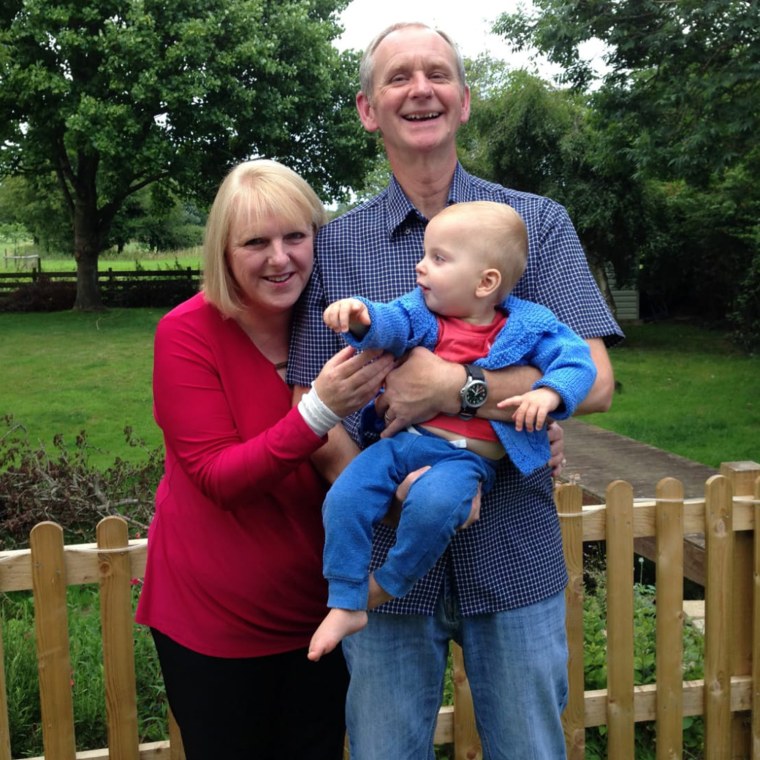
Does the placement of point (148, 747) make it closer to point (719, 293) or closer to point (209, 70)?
point (719, 293)

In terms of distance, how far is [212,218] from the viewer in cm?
227

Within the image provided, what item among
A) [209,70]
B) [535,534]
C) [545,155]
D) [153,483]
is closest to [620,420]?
[153,483]

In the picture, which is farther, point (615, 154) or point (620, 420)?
point (615, 154)

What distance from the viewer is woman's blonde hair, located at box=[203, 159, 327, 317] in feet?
7.23

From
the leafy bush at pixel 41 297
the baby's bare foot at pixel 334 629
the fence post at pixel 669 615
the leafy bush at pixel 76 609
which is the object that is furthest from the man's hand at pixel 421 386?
the leafy bush at pixel 41 297

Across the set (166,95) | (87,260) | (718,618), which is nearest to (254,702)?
(718,618)

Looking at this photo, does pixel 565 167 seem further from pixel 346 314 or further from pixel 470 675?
pixel 346 314

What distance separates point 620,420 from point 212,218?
405 inches

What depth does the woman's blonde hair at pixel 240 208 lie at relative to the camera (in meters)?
2.20

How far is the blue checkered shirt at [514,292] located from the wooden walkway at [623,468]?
3.51 meters

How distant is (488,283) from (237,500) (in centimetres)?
79

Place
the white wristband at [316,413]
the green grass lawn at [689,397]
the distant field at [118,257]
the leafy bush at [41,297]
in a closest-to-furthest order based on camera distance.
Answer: the white wristband at [316,413], the green grass lawn at [689,397], the leafy bush at [41,297], the distant field at [118,257]

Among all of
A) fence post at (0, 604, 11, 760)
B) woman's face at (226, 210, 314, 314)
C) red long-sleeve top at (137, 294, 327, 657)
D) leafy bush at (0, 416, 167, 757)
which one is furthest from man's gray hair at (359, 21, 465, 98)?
leafy bush at (0, 416, 167, 757)

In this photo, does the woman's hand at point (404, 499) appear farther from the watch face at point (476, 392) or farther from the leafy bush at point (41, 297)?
the leafy bush at point (41, 297)
